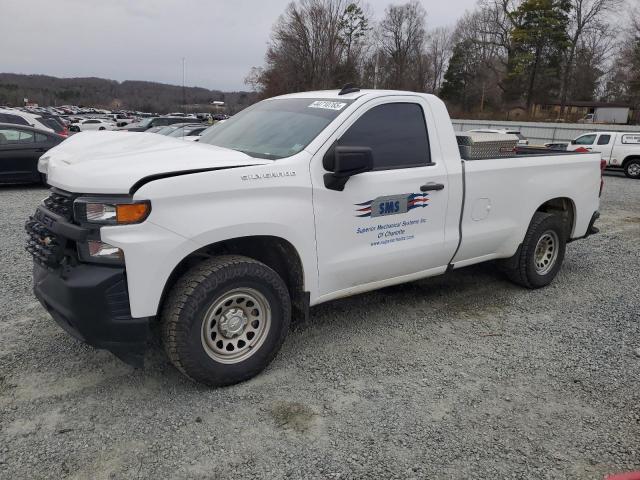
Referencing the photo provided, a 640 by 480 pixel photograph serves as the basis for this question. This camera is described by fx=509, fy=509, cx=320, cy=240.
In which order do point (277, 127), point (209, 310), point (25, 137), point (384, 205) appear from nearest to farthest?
1. point (209, 310)
2. point (384, 205)
3. point (277, 127)
4. point (25, 137)

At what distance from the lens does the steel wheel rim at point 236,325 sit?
3193mm

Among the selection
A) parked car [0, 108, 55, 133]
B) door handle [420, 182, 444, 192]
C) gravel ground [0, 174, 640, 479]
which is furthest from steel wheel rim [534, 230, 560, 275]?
parked car [0, 108, 55, 133]

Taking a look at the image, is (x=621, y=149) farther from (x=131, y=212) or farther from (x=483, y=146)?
(x=131, y=212)

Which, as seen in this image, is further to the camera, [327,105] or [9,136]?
[9,136]

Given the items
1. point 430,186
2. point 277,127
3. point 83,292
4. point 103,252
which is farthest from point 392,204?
point 83,292

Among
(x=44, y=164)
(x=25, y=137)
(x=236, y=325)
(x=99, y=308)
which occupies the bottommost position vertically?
(x=236, y=325)

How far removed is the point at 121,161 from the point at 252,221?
854mm

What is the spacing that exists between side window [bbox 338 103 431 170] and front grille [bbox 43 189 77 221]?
1808 mm

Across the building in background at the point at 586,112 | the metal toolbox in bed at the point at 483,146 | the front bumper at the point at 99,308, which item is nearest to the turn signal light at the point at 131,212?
the front bumper at the point at 99,308

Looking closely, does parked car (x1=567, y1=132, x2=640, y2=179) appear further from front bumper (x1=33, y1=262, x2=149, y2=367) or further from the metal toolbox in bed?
front bumper (x1=33, y1=262, x2=149, y2=367)

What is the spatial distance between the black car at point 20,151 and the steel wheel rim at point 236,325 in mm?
9874

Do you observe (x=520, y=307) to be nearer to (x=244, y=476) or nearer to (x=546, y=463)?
(x=546, y=463)

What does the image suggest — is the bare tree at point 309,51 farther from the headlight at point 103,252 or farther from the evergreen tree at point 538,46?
the headlight at point 103,252

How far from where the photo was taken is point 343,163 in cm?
332
